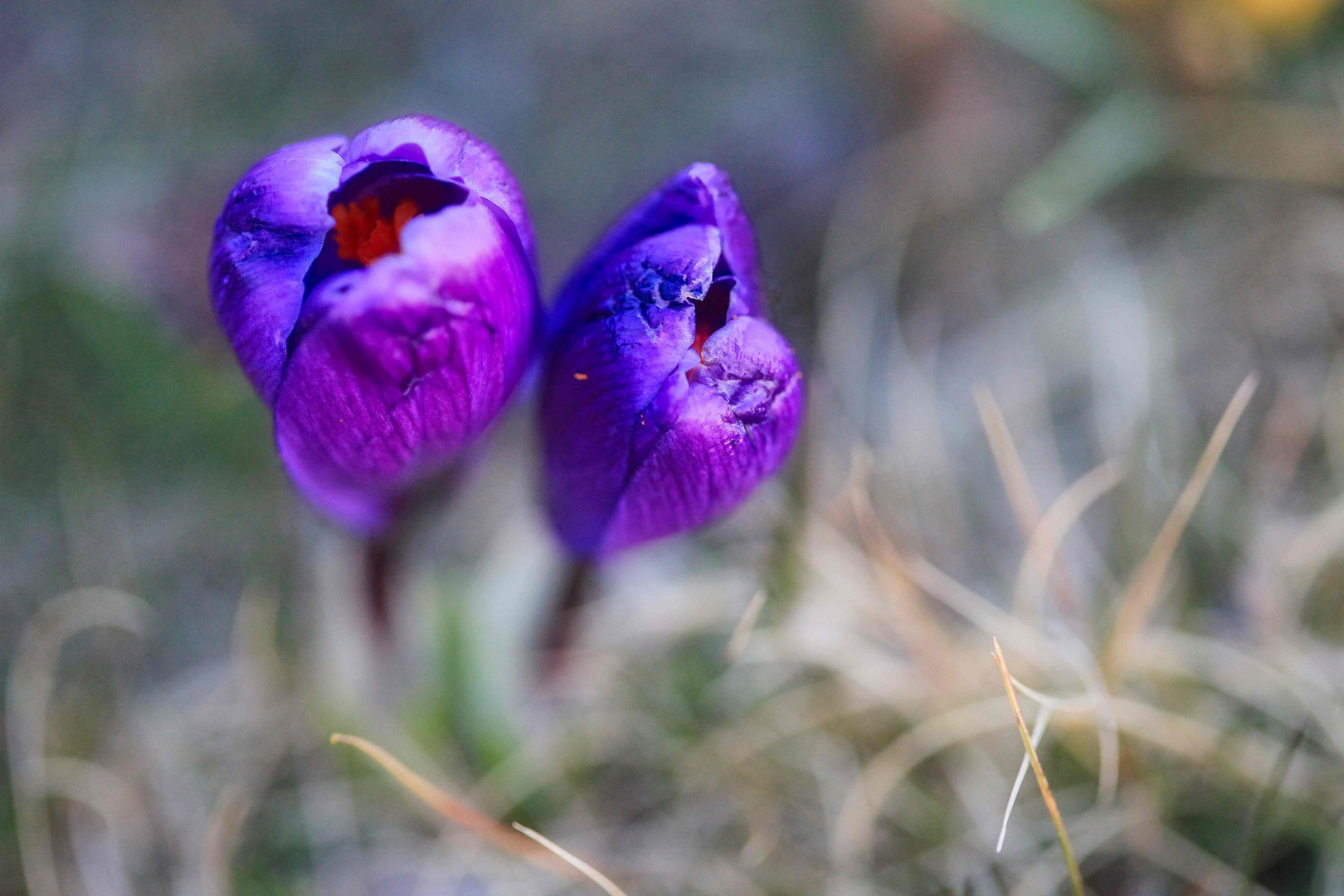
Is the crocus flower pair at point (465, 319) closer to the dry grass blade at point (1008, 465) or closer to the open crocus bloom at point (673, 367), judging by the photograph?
the open crocus bloom at point (673, 367)

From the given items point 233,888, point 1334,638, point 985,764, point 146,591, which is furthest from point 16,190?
point 1334,638

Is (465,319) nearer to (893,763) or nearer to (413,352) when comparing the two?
(413,352)

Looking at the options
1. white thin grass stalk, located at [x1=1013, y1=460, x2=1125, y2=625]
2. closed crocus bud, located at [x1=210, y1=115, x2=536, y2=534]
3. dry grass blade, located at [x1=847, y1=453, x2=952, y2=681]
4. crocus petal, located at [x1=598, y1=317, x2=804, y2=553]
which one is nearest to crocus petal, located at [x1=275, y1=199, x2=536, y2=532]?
closed crocus bud, located at [x1=210, y1=115, x2=536, y2=534]

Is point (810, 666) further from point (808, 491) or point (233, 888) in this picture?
point (233, 888)

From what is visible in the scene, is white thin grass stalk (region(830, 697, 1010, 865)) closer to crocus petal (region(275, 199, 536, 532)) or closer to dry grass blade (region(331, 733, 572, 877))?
dry grass blade (region(331, 733, 572, 877))

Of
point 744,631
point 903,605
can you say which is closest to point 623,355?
point 744,631

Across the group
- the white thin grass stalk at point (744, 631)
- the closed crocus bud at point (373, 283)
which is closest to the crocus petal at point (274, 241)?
the closed crocus bud at point (373, 283)

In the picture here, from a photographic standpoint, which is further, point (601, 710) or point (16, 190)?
point (16, 190)

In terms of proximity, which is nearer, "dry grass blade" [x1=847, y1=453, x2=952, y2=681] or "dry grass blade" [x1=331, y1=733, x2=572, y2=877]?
"dry grass blade" [x1=331, y1=733, x2=572, y2=877]
